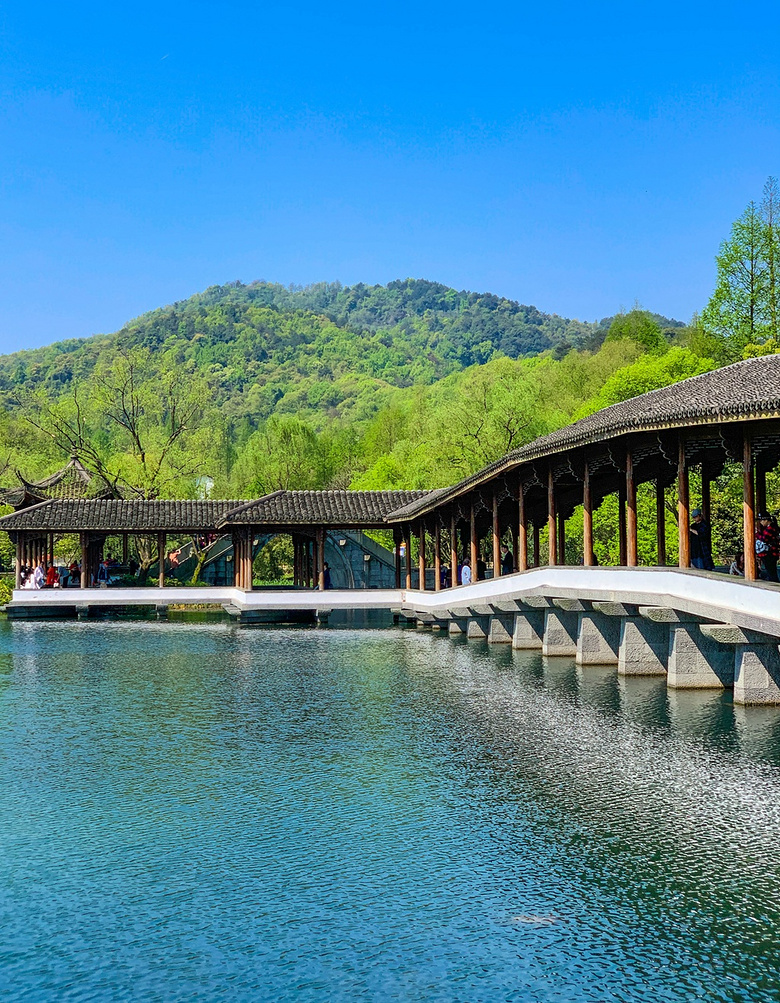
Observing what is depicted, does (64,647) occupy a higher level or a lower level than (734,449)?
lower

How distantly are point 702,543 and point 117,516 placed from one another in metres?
24.2

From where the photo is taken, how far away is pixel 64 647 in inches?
1101

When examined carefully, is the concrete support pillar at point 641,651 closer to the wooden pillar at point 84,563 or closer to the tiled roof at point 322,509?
the tiled roof at point 322,509

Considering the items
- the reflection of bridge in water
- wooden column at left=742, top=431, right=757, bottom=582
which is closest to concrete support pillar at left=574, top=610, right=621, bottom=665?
the reflection of bridge in water

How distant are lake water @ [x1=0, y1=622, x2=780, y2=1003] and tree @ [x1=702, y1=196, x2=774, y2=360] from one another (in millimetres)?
27149

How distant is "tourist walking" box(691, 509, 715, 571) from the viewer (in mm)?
19766

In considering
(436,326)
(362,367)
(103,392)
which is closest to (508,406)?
(103,392)

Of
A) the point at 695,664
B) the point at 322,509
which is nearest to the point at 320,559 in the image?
the point at 322,509

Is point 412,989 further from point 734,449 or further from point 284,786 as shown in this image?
point 734,449

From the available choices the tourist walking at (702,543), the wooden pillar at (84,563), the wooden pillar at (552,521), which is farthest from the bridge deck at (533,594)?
the tourist walking at (702,543)

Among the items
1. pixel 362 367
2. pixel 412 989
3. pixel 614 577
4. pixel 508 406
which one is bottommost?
pixel 412 989

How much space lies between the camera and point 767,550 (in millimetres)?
16250

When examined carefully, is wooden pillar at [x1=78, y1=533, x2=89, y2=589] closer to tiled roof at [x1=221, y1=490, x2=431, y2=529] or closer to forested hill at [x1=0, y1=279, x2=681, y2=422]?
tiled roof at [x1=221, y1=490, x2=431, y2=529]

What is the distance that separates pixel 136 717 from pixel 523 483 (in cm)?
1077
